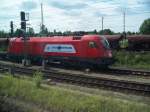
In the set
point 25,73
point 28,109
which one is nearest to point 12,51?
point 25,73

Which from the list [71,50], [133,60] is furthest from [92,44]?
[133,60]

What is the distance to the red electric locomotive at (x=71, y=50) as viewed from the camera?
84.3 feet

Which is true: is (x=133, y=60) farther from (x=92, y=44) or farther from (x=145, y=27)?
(x=145, y=27)

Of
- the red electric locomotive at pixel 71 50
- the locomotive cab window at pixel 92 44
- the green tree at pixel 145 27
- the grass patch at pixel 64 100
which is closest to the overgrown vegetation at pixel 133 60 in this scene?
the red electric locomotive at pixel 71 50

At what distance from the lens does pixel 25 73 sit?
25.1m

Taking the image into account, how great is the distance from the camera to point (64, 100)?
13828mm

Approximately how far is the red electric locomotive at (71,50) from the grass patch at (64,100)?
9188 millimetres

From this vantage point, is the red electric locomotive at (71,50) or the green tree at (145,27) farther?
the green tree at (145,27)

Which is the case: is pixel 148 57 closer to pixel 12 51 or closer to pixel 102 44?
pixel 102 44

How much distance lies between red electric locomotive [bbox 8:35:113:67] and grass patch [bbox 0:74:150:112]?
362 inches

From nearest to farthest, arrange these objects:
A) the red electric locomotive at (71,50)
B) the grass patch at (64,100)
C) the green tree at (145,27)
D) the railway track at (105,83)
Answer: the grass patch at (64,100) → the railway track at (105,83) → the red electric locomotive at (71,50) → the green tree at (145,27)

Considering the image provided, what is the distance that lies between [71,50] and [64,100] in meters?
13.9

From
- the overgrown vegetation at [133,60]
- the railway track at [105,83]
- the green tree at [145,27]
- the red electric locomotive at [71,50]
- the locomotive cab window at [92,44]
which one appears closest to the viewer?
the railway track at [105,83]

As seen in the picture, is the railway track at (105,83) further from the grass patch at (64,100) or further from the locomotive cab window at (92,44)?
the locomotive cab window at (92,44)
